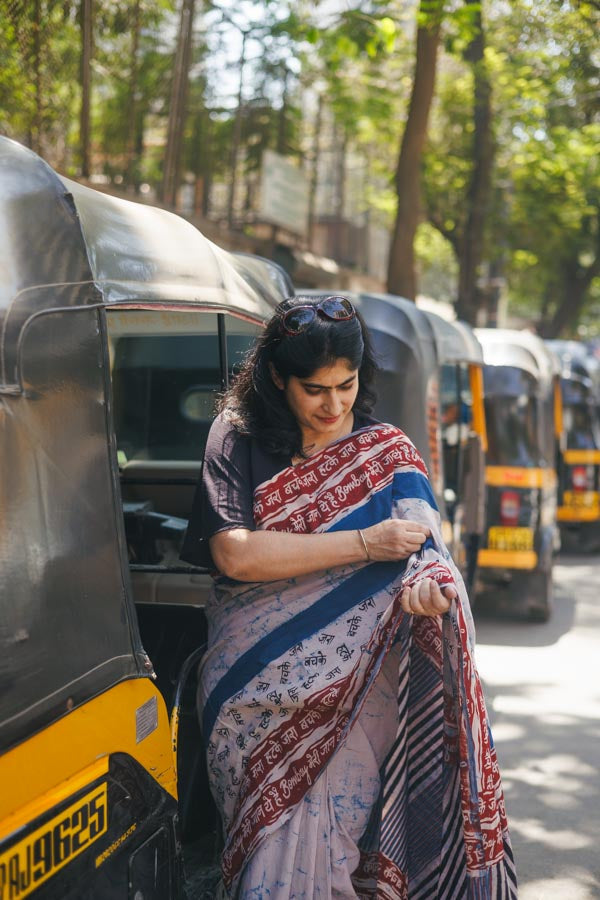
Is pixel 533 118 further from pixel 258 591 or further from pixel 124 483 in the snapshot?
pixel 258 591

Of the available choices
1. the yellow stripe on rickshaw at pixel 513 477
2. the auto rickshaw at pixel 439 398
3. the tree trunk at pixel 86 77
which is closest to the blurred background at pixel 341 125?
the tree trunk at pixel 86 77

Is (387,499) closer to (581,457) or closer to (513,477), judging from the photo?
(513,477)

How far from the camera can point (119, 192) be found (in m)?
9.93

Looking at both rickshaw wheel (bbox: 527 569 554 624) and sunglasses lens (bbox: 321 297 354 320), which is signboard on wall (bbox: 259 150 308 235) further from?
sunglasses lens (bbox: 321 297 354 320)

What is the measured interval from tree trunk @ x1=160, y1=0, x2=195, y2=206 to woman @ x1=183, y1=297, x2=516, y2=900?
8654 mm

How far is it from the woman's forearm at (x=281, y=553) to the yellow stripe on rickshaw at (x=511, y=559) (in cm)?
587

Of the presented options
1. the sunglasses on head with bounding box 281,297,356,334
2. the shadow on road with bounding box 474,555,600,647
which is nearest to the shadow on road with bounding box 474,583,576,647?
the shadow on road with bounding box 474,555,600,647

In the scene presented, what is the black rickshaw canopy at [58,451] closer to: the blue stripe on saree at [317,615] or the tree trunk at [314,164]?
the blue stripe on saree at [317,615]

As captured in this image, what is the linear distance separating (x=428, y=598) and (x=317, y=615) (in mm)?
311

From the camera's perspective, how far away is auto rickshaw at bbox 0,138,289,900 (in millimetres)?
1947

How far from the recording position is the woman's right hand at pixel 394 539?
8.47 feet

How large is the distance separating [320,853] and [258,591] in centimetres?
66

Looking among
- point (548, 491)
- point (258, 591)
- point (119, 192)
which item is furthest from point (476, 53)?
point (258, 591)

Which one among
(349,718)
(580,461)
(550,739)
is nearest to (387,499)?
(349,718)
